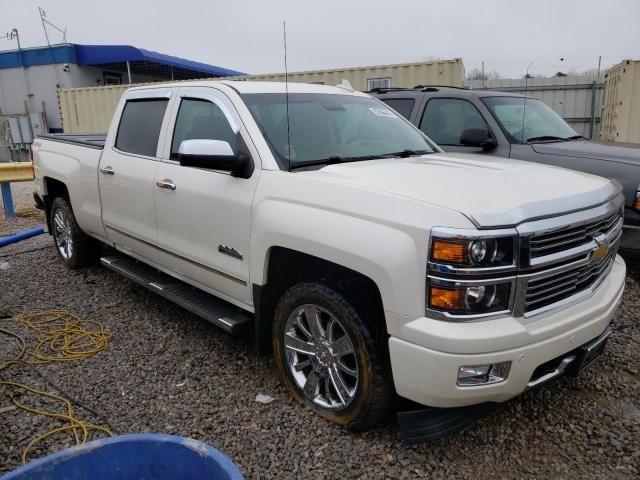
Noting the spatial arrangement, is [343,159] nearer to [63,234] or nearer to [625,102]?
[63,234]

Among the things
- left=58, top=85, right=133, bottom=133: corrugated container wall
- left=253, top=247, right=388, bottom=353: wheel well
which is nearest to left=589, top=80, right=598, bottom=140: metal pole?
left=253, top=247, right=388, bottom=353: wheel well

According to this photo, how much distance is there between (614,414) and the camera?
314 centimetres

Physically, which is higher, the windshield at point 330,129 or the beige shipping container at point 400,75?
the beige shipping container at point 400,75

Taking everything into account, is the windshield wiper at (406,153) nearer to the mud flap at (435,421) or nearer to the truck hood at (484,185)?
the truck hood at (484,185)

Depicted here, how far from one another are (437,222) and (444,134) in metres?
4.13

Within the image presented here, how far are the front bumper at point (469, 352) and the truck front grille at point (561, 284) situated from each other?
0.08 m

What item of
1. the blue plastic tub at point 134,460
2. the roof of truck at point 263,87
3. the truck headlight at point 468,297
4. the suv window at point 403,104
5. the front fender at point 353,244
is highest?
the roof of truck at point 263,87

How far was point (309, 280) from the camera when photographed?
3.06 m

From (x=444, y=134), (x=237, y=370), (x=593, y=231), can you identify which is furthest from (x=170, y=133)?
(x=444, y=134)

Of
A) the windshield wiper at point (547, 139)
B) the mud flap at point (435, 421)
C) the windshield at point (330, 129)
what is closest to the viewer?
the mud flap at point (435, 421)

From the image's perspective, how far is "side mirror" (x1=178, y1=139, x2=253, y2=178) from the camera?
317 cm

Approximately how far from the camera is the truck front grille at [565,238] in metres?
2.44

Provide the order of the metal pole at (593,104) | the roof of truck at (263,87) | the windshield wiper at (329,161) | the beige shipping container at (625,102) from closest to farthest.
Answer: the windshield wiper at (329,161), the roof of truck at (263,87), the beige shipping container at (625,102), the metal pole at (593,104)

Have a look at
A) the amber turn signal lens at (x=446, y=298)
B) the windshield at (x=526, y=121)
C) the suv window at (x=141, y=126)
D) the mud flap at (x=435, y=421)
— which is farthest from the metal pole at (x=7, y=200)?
the amber turn signal lens at (x=446, y=298)
